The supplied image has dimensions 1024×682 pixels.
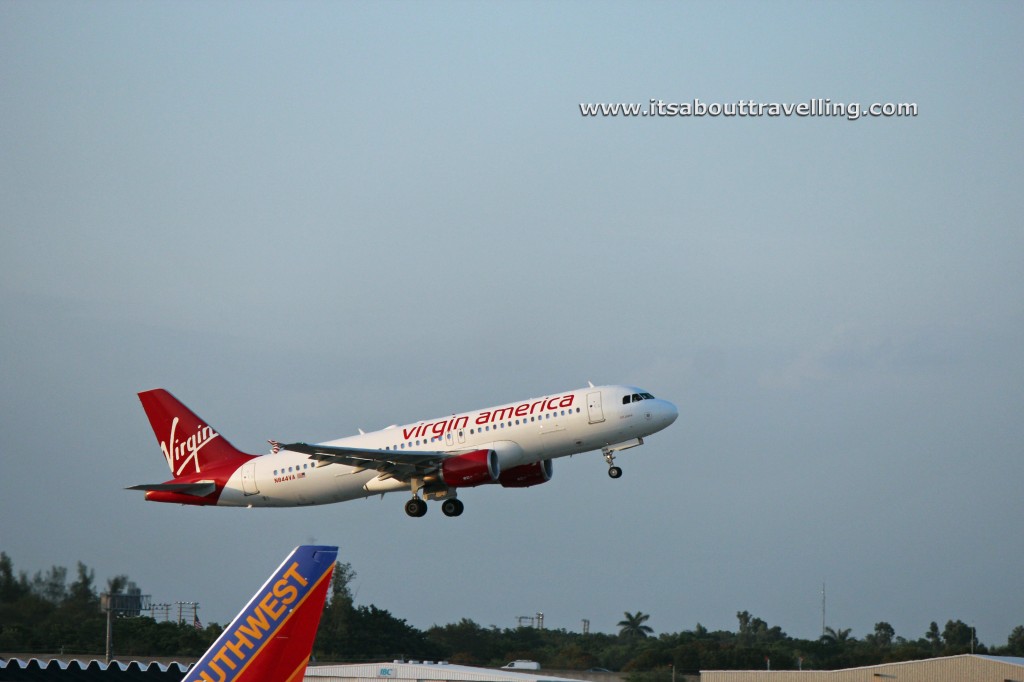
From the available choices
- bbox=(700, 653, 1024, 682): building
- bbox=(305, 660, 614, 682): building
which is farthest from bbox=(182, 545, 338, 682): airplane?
bbox=(700, 653, 1024, 682): building

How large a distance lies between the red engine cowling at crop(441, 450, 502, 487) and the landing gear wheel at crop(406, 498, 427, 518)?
8.67ft

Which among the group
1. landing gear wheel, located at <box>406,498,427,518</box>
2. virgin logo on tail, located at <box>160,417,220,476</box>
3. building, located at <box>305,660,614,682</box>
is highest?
virgin logo on tail, located at <box>160,417,220,476</box>

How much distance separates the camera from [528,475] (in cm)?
5697

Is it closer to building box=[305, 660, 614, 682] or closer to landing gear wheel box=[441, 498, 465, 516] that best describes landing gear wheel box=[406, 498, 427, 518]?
landing gear wheel box=[441, 498, 465, 516]

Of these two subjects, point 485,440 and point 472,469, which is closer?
point 472,469

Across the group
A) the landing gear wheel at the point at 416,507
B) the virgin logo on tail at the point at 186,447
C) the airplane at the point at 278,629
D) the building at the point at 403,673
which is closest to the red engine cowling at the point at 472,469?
the landing gear wheel at the point at 416,507

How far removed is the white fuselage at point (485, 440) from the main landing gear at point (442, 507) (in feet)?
2.83

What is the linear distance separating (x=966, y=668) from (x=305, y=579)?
36099 millimetres

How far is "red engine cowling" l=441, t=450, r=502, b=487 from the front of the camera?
51.7 m

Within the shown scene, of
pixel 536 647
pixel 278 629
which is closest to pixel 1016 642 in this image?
pixel 536 647

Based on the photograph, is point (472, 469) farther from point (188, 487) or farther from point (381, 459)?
point (188, 487)

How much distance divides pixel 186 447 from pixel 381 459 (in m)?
12.4

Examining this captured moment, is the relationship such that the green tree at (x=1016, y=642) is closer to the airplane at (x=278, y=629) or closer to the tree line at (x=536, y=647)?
the tree line at (x=536, y=647)

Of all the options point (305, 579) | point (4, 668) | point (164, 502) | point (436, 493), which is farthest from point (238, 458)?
point (305, 579)
